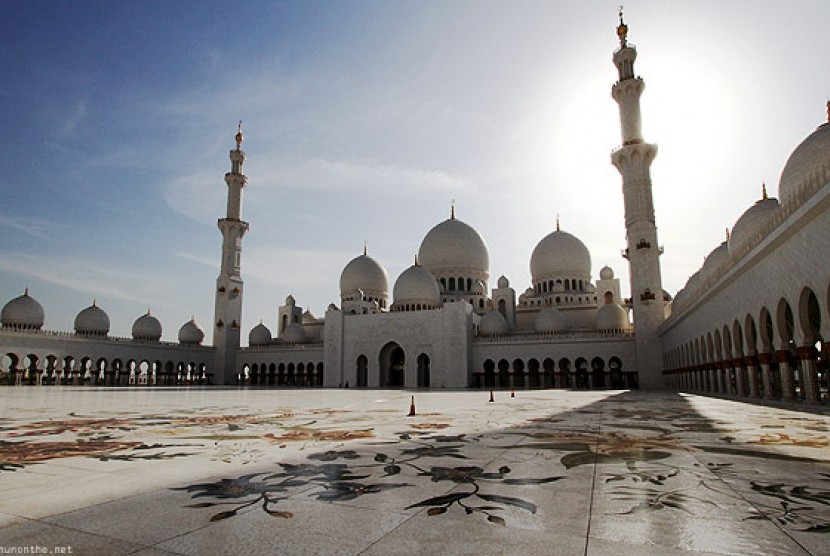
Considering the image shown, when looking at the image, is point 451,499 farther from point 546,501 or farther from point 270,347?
point 270,347

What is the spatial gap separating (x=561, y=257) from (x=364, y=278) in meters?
16.6

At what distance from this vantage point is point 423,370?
125ft

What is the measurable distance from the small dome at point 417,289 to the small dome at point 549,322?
797 centimetres

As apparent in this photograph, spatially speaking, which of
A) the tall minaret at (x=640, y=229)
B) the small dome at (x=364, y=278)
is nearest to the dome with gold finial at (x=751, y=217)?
the tall minaret at (x=640, y=229)

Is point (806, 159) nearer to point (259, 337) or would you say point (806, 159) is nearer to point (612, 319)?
point (612, 319)

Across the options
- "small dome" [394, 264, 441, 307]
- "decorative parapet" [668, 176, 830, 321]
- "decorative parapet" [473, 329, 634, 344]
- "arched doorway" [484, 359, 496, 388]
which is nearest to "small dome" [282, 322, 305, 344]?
"small dome" [394, 264, 441, 307]

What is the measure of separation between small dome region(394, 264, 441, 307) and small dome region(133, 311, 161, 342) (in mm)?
20398

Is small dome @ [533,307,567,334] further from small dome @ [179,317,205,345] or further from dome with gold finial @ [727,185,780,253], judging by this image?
small dome @ [179,317,205,345]

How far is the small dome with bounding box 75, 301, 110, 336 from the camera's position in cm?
4016

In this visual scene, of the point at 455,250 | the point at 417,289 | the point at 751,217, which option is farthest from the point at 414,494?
the point at 455,250

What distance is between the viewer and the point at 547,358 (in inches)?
1387

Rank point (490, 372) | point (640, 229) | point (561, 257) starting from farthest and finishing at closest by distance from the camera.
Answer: point (561, 257), point (490, 372), point (640, 229)

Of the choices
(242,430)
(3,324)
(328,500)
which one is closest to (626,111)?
(242,430)

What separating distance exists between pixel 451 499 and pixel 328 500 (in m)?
0.69
